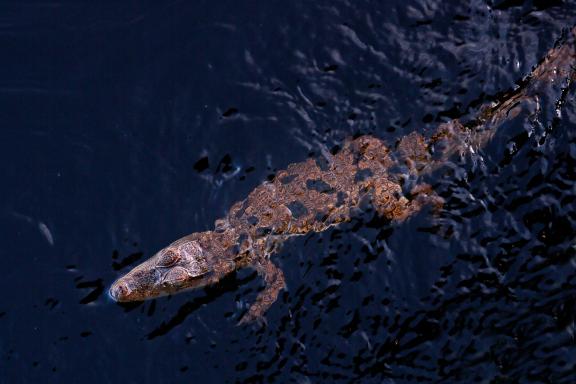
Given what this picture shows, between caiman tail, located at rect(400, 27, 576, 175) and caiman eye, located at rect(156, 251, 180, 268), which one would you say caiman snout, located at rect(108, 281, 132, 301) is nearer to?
caiman eye, located at rect(156, 251, 180, 268)

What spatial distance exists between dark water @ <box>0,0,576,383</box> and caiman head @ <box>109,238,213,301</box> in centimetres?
16

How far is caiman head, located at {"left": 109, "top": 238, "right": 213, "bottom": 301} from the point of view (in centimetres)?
1093

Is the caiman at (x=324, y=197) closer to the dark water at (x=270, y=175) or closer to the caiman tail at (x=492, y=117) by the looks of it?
the caiman tail at (x=492, y=117)

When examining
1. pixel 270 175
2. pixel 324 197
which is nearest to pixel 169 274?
pixel 270 175

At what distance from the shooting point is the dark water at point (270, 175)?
10.4 meters

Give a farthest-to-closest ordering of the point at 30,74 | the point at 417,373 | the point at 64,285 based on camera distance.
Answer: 1. the point at 30,74
2. the point at 64,285
3. the point at 417,373

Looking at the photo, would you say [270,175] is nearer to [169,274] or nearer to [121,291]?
[169,274]

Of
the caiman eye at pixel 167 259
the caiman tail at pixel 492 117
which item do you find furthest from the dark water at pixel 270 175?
the caiman eye at pixel 167 259

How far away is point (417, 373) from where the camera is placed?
1030 cm

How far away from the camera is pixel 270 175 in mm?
11352

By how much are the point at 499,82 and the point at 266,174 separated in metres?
3.68

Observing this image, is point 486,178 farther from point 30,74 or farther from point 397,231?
point 30,74

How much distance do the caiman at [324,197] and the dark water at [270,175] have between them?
180 millimetres

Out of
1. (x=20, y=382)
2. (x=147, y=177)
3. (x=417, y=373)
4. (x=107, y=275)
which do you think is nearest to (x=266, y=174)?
(x=147, y=177)
